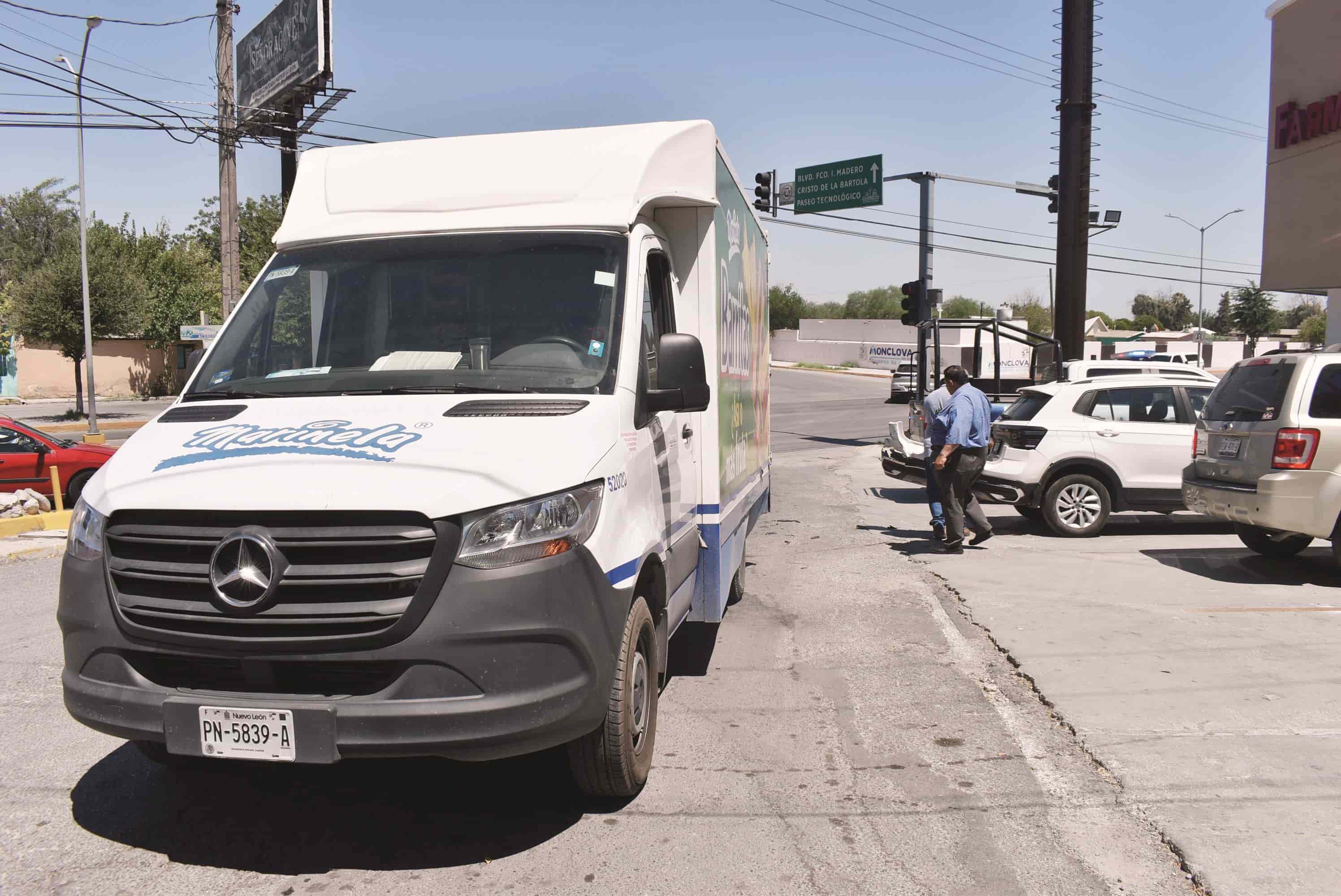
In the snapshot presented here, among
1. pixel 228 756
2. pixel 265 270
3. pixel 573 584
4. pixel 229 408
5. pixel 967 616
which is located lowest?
pixel 967 616

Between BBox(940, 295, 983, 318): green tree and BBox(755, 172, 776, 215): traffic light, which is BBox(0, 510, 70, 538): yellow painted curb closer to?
BBox(755, 172, 776, 215): traffic light

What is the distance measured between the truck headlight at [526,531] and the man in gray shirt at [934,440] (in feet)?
23.3

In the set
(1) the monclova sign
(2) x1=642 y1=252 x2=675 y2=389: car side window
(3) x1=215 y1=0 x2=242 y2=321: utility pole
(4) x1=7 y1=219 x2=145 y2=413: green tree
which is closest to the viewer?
(2) x1=642 y1=252 x2=675 y2=389: car side window

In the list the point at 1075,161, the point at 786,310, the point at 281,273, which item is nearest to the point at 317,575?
the point at 281,273

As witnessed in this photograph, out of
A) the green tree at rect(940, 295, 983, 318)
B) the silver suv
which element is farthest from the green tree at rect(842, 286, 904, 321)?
the silver suv

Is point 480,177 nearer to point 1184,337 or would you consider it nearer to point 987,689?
point 987,689

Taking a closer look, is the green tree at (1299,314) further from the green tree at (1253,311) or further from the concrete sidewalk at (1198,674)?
the concrete sidewalk at (1198,674)

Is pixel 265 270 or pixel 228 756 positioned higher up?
pixel 265 270

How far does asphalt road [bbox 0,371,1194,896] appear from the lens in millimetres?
3691

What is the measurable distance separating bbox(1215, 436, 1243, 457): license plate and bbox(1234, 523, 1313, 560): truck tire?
93 cm

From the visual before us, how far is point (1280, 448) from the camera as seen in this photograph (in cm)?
836

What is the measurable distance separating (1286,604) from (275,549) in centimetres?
749

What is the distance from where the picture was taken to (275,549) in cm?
341

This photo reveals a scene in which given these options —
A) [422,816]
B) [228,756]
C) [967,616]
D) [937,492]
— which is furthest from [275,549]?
[937,492]
